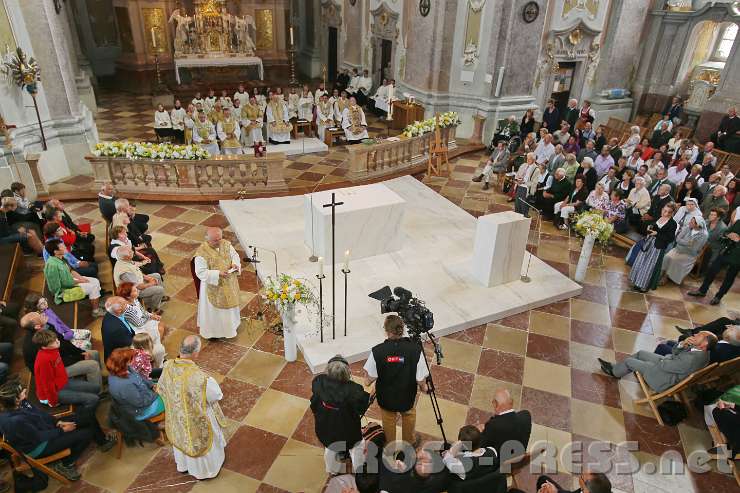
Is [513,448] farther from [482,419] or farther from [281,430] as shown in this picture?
[281,430]

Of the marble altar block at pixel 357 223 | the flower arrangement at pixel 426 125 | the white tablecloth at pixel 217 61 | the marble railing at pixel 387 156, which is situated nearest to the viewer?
the marble altar block at pixel 357 223

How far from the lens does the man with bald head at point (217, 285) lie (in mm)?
5723

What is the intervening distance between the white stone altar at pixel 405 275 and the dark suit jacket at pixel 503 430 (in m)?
2.39

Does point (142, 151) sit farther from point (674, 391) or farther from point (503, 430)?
point (674, 391)

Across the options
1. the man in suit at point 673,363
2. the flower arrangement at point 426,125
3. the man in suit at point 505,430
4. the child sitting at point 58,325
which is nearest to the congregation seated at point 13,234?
the child sitting at point 58,325

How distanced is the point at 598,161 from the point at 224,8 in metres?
14.8

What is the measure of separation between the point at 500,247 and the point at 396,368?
11.9ft

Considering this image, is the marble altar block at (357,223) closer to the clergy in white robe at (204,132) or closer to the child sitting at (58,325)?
the child sitting at (58,325)

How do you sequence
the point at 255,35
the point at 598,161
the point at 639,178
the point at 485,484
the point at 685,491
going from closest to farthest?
the point at 485,484 < the point at 685,491 < the point at 639,178 < the point at 598,161 < the point at 255,35

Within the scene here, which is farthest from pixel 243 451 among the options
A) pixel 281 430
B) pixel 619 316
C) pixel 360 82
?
pixel 360 82

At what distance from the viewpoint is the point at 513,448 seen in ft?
12.6

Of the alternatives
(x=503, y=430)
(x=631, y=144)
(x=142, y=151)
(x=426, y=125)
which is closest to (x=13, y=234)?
(x=142, y=151)

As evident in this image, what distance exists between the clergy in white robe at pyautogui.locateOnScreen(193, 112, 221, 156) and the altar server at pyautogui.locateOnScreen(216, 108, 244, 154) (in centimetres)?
17

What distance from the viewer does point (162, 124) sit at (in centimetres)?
1259
